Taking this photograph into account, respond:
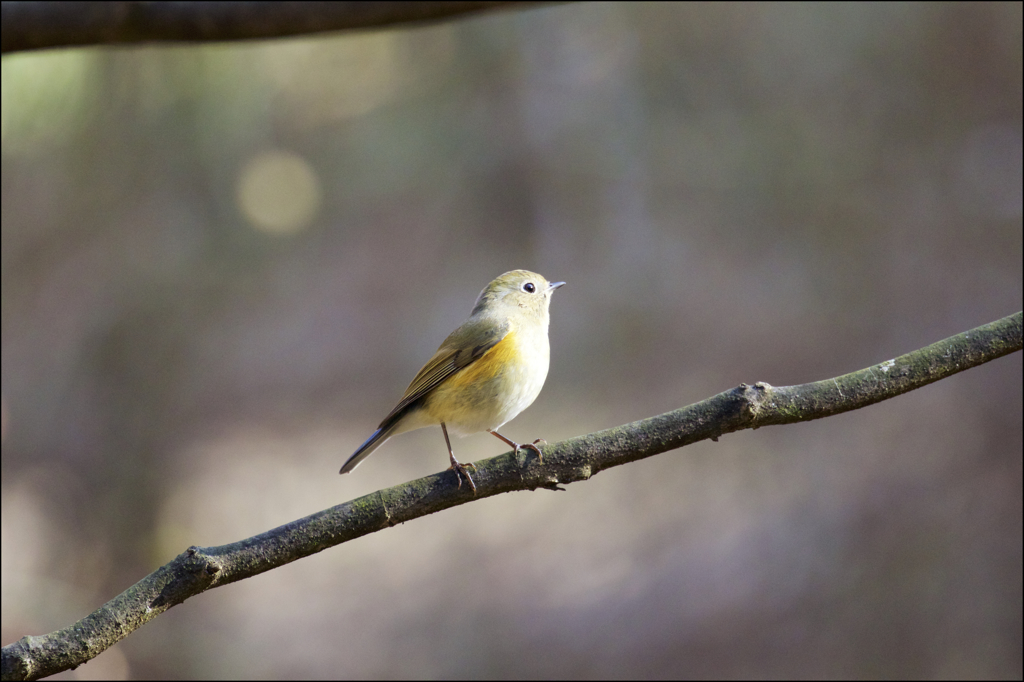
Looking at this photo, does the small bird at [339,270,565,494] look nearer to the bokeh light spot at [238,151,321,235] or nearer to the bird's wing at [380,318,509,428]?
the bird's wing at [380,318,509,428]

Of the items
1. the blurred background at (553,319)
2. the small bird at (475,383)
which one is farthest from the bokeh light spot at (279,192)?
the small bird at (475,383)

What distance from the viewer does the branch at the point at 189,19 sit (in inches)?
113

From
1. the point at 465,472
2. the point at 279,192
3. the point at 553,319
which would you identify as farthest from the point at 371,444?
the point at 279,192

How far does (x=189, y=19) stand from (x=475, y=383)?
1.92m

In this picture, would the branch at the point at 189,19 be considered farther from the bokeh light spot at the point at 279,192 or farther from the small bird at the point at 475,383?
the bokeh light spot at the point at 279,192

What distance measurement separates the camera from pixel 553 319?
6484 millimetres

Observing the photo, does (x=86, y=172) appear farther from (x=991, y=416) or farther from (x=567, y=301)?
(x=991, y=416)

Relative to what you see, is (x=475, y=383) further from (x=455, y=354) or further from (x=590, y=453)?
(x=590, y=453)

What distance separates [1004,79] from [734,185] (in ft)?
6.83

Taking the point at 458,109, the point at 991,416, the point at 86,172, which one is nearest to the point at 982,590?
the point at 991,416

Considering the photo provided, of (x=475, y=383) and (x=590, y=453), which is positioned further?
(x=475, y=383)

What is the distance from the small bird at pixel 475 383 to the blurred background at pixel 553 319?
3416 millimetres

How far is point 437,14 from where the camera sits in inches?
121

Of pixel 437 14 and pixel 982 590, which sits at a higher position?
pixel 437 14
